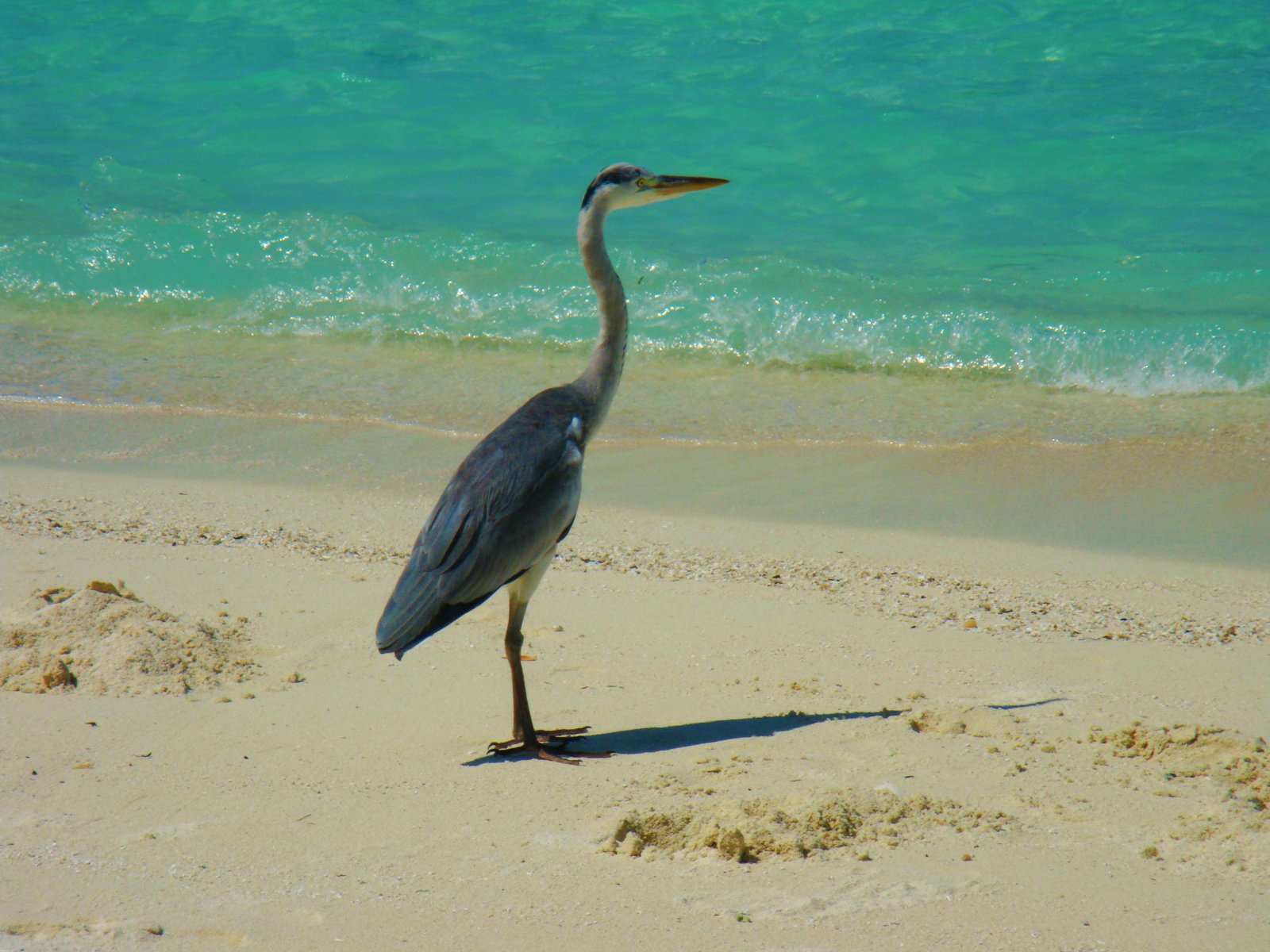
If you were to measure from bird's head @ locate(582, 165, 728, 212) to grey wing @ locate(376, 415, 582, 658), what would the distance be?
1304 millimetres

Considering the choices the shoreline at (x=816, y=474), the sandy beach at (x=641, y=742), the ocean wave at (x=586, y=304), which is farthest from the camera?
the ocean wave at (x=586, y=304)

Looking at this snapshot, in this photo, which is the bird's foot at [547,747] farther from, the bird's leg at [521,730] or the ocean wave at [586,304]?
the ocean wave at [586,304]

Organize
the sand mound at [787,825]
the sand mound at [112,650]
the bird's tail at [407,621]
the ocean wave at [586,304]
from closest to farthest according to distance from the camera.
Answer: the sand mound at [787,825] → the bird's tail at [407,621] → the sand mound at [112,650] → the ocean wave at [586,304]

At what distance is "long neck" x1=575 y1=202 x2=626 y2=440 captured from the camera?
16.5ft

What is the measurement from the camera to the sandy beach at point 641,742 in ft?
9.62

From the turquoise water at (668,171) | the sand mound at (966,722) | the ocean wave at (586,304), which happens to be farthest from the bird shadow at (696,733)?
the ocean wave at (586,304)

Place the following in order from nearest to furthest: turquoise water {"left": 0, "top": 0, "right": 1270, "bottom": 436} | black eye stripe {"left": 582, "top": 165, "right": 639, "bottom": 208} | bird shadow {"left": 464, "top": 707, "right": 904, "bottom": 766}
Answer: bird shadow {"left": 464, "top": 707, "right": 904, "bottom": 766} < black eye stripe {"left": 582, "top": 165, "right": 639, "bottom": 208} < turquoise water {"left": 0, "top": 0, "right": 1270, "bottom": 436}

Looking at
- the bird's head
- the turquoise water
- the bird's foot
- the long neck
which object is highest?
the turquoise water

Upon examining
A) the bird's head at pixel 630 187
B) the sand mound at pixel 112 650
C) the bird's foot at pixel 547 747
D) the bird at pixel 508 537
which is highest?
the bird's head at pixel 630 187

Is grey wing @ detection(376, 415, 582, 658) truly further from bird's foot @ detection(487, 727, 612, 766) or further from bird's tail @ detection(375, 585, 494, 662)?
bird's foot @ detection(487, 727, 612, 766)

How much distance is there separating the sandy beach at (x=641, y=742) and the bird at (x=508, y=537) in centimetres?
25

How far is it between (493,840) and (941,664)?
205 centimetres

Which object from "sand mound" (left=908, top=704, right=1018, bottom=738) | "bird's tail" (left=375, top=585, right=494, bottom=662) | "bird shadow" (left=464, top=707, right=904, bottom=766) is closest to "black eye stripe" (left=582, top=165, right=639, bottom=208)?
"bird's tail" (left=375, top=585, right=494, bottom=662)

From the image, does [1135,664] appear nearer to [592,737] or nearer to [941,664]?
[941,664]
